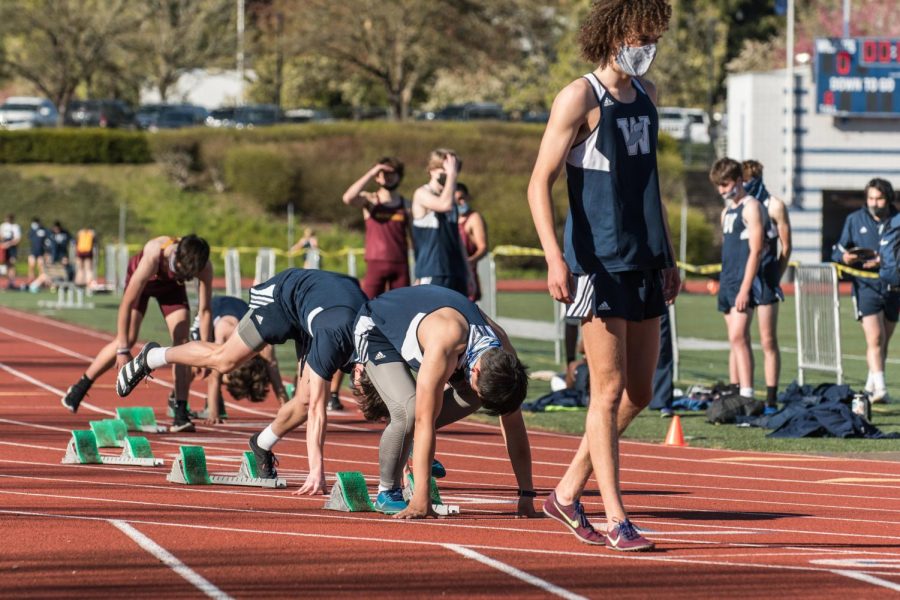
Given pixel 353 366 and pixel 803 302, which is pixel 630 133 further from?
pixel 803 302

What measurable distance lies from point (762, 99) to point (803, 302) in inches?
1123

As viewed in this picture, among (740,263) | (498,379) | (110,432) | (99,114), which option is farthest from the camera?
(99,114)

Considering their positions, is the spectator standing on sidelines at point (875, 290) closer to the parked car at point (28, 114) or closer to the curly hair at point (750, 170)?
the curly hair at point (750, 170)

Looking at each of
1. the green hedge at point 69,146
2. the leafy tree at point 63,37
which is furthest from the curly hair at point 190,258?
the leafy tree at point 63,37

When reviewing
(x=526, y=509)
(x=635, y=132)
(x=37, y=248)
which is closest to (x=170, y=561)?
(x=526, y=509)

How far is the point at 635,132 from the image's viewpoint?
21.4 feet

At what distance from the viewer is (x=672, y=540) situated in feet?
22.8

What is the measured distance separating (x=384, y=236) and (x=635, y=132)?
24.1ft

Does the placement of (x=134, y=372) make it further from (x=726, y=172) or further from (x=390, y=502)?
(x=726, y=172)

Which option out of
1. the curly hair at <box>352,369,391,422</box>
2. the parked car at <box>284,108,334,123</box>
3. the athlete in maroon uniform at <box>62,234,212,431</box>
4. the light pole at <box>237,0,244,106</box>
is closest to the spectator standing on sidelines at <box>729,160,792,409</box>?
the athlete in maroon uniform at <box>62,234,212,431</box>

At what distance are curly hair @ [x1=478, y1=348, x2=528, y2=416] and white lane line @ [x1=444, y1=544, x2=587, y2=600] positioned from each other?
24.6 inches

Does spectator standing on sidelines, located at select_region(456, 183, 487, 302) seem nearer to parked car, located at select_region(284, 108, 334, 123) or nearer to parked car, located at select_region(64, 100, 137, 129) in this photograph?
parked car, located at select_region(64, 100, 137, 129)

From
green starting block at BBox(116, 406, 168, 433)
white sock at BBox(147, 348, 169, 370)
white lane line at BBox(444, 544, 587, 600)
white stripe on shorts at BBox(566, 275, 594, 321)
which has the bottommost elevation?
green starting block at BBox(116, 406, 168, 433)

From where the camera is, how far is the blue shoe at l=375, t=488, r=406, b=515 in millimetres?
7641
